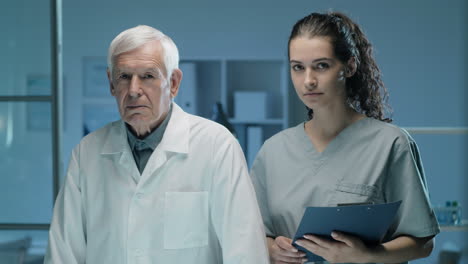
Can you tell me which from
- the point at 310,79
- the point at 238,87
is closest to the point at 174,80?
the point at 310,79

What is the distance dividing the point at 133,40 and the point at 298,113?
1193 mm

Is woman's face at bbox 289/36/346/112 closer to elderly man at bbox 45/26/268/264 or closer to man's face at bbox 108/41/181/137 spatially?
elderly man at bbox 45/26/268/264

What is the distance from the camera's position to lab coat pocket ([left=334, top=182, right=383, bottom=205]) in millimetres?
1352

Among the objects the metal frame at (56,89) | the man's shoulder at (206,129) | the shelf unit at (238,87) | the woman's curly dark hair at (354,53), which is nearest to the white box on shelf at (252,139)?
the shelf unit at (238,87)

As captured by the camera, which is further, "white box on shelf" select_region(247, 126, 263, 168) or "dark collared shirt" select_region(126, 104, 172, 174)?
"white box on shelf" select_region(247, 126, 263, 168)

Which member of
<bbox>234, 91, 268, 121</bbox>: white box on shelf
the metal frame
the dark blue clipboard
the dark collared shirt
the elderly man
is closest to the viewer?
the dark blue clipboard

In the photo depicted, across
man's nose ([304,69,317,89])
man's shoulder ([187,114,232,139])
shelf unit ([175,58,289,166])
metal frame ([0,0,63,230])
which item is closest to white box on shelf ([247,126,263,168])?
shelf unit ([175,58,289,166])

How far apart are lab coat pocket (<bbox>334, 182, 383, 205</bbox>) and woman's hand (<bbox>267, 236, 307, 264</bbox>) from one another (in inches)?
6.4

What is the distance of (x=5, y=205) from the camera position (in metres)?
2.12

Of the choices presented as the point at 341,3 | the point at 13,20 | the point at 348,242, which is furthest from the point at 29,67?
the point at 341,3

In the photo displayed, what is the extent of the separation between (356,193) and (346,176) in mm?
57

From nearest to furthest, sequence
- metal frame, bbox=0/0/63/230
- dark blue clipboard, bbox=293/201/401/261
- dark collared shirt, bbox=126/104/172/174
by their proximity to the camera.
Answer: dark blue clipboard, bbox=293/201/401/261
dark collared shirt, bbox=126/104/172/174
metal frame, bbox=0/0/63/230

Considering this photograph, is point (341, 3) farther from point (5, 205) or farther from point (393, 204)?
point (393, 204)

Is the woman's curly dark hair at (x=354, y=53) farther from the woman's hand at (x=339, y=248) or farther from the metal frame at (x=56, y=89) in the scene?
the metal frame at (x=56, y=89)
